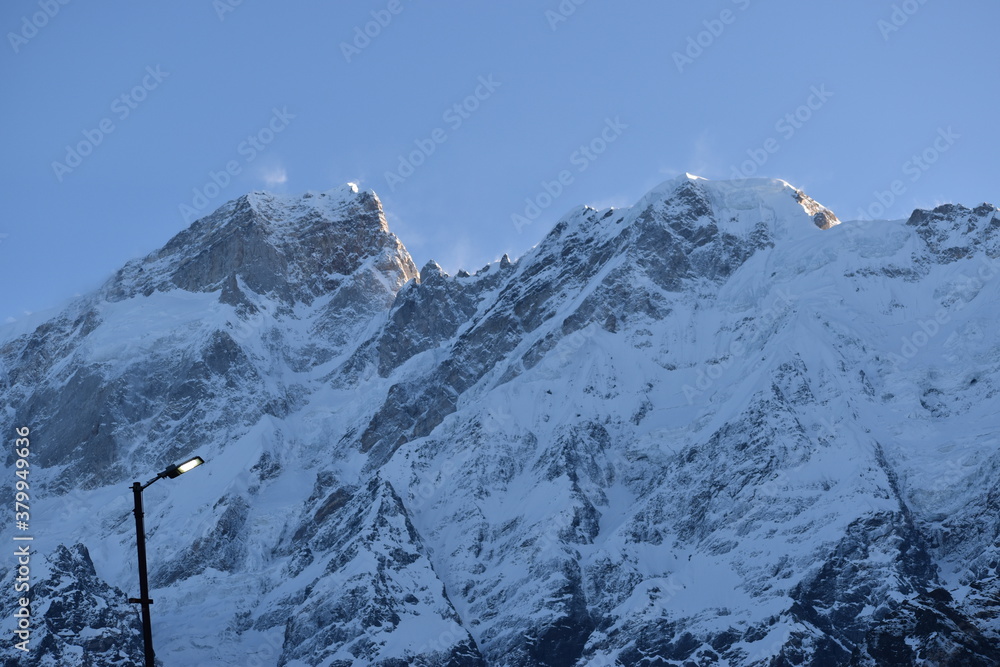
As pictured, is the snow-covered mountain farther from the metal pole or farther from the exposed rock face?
the metal pole

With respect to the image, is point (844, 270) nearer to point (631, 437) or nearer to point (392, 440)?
point (631, 437)

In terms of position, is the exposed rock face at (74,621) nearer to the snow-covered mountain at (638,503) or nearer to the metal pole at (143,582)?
the snow-covered mountain at (638,503)

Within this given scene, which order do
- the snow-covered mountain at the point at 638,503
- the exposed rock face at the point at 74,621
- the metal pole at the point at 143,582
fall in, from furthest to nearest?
the exposed rock face at the point at 74,621 < the snow-covered mountain at the point at 638,503 < the metal pole at the point at 143,582

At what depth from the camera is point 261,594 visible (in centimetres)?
17250

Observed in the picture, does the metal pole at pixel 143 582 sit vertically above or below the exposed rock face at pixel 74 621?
below

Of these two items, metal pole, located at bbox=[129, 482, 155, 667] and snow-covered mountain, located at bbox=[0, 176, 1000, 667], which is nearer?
metal pole, located at bbox=[129, 482, 155, 667]

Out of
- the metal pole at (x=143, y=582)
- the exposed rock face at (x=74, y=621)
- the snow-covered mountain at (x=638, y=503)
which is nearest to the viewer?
the metal pole at (x=143, y=582)

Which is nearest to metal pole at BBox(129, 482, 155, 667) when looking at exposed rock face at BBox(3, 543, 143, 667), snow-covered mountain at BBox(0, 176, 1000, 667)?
snow-covered mountain at BBox(0, 176, 1000, 667)

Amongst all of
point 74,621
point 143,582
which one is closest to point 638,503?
point 74,621

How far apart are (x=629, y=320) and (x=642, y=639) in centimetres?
6153

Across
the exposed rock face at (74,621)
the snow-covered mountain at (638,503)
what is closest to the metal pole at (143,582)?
the snow-covered mountain at (638,503)

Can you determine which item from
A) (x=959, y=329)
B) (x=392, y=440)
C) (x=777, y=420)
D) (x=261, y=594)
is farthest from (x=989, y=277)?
(x=261, y=594)

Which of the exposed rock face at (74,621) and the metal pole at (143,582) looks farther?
the exposed rock face at (74,621)

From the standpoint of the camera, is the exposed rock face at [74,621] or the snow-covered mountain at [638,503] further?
the exposed rock face at [74,621]
